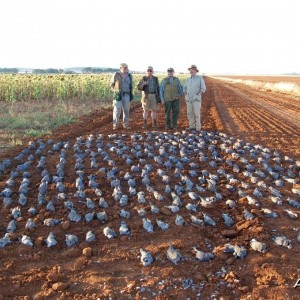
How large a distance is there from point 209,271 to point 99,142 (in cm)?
678

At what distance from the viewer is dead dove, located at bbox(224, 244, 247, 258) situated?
5164mm

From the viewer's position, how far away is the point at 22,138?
40.8 ft

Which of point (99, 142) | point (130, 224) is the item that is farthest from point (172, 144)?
point (130, 224)

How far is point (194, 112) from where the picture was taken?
12914 mm

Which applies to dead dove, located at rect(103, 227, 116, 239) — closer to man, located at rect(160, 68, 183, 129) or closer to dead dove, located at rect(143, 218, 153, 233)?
dead dove, located at rect(143, 218, 153, 233)

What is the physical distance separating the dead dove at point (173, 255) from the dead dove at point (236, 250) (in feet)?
2.21

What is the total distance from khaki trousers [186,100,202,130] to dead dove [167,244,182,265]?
8.01 meters

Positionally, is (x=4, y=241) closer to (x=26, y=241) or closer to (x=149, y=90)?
(x=26, y=241)

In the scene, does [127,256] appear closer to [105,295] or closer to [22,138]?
[105,295]

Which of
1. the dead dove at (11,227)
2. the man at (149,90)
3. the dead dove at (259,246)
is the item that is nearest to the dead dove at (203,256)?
the dead dove at (259,246)

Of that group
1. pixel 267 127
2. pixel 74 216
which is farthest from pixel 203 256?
pixel 267 127

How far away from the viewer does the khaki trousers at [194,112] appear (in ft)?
41.5

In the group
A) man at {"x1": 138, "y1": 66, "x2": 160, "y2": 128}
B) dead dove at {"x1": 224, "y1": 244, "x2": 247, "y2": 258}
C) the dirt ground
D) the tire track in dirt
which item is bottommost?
the dirt ground

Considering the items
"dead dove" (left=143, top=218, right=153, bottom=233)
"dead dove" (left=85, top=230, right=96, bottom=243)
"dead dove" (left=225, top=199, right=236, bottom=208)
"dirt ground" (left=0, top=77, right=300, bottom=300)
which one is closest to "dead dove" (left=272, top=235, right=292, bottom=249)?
"dirt ground" (left=0, top=77, right=300, bottom=300)
